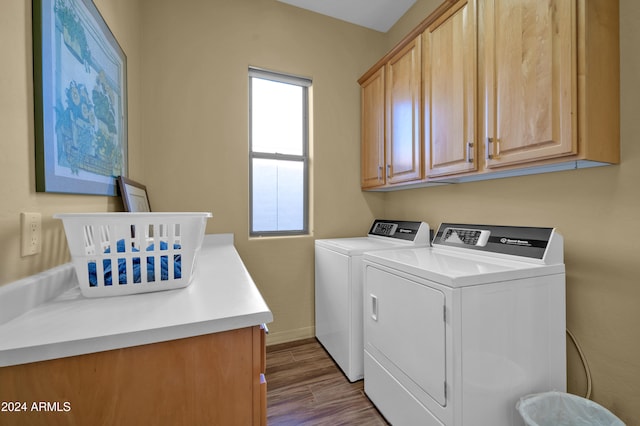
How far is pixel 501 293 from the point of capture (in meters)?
1.18

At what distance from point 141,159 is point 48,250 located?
4.16 feet

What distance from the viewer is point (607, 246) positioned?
124 cm

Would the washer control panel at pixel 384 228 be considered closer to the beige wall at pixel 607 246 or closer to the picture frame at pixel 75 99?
the beige wall at pixel 607 246

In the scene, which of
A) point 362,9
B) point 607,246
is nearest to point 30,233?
point 607,246

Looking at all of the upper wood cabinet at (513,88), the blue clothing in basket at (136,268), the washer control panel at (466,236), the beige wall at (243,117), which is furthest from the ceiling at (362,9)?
the blue clothing in basket at (136,268)

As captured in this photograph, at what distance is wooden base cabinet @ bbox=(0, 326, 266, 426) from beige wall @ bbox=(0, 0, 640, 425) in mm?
359

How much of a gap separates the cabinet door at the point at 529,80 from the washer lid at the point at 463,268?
0.51m

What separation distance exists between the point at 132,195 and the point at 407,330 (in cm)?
171

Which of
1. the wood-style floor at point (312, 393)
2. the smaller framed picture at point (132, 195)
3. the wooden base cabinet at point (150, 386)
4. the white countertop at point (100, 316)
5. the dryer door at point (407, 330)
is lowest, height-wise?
the wood-style floor at point (312, 393)

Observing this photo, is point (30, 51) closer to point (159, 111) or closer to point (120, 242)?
point (120, 242)

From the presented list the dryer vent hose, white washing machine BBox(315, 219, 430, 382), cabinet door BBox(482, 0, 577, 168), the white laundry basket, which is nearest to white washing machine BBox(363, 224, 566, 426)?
the dryer vent hose

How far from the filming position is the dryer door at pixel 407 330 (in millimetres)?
1181

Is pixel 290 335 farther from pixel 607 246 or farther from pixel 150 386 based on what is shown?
pixel 607 246

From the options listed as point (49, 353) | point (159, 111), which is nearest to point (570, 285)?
point (49, 353)
